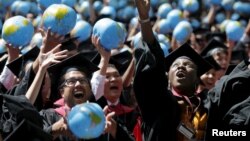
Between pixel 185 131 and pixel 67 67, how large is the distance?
120cm

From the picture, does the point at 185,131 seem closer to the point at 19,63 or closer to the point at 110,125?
the point at 110,125

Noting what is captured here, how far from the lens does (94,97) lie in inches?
269

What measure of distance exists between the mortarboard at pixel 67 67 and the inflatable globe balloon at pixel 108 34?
25 cm

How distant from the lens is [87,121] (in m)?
5.29

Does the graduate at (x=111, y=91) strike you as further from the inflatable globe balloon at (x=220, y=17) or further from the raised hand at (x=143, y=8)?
the inflatable globe balloon at (x=220, y=17)

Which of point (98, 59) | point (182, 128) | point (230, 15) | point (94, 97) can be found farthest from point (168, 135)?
point (230, 15)

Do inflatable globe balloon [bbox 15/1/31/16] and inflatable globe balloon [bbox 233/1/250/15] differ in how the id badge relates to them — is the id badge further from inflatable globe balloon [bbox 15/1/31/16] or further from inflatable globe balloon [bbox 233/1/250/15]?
inflatable globe balloon [bbox 233/1/250/15]

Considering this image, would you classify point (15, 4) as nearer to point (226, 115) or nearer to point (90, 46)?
point (90, 46)

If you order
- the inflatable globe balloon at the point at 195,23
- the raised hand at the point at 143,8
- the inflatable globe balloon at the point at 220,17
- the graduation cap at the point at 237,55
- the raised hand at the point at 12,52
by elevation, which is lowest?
the inflatable globe balloon at the point at 220,17

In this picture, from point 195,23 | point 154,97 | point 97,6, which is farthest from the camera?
point 97,6

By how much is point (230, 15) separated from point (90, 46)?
15.3 ft

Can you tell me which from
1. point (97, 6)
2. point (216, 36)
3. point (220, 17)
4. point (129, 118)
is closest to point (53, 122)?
point (129, 118)

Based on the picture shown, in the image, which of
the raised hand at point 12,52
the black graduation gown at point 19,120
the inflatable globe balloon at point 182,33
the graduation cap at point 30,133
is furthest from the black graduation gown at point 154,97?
the inflatable globe balloon at point 182,33

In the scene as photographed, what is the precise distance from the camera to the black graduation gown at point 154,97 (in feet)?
20.8
